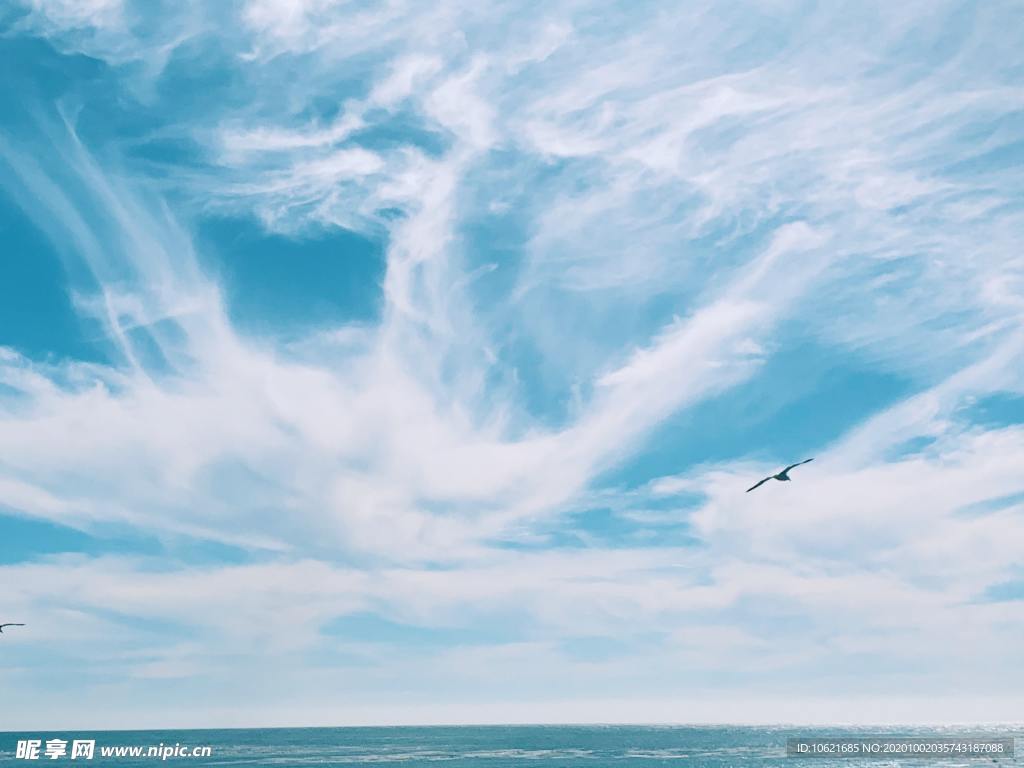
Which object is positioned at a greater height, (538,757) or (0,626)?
(0,626)

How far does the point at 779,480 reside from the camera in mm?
55500

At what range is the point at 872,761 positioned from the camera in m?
154

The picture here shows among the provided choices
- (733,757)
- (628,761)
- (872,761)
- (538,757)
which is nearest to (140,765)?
(538,757)

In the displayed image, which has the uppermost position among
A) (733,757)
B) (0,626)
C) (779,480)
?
(779,480)

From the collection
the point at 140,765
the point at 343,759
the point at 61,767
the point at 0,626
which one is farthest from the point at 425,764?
the point at 0,626

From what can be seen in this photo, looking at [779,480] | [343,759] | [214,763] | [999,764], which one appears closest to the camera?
[779,480]

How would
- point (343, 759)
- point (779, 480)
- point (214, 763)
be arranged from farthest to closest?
1. point (343, 759)
2. point (214, 763)
3. point (779, 480)

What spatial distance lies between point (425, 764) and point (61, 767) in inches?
2864

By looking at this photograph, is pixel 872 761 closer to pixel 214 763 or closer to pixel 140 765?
pixel 214 763

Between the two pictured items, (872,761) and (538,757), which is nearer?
(872,761)

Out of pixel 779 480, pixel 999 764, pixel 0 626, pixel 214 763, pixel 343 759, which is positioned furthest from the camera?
pixel 343 759

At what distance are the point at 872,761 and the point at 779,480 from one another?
429 ft

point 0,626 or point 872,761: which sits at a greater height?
point 0,626

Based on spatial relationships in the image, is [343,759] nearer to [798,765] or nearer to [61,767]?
[61,767]
